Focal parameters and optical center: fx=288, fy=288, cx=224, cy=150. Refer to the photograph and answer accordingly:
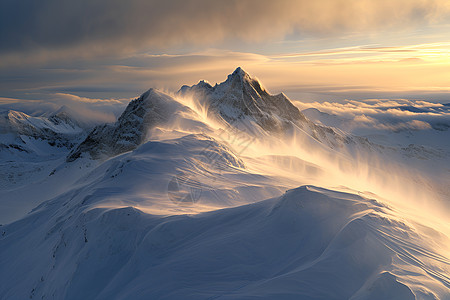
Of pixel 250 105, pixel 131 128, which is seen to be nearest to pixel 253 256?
pixel 131 128

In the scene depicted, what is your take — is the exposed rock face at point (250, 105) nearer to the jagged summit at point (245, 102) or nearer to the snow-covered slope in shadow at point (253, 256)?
the jagged summit at point (245, 102)

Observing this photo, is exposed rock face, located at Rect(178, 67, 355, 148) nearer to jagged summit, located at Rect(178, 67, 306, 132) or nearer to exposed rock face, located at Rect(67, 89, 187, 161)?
jagged summit, located at Rect(178, 67, 306, 132)

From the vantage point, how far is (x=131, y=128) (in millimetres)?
95750

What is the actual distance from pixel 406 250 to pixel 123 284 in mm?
13722

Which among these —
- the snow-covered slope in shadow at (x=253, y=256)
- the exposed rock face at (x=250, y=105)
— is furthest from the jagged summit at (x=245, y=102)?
the snow-covered slope in shadow at (x=253, y=256)

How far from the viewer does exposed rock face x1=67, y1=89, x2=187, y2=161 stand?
303ft

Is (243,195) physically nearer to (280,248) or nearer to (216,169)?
(216,169)

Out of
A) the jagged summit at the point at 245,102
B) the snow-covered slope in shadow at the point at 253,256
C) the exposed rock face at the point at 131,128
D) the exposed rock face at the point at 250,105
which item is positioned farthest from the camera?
the jagged summit at the point at 245,102

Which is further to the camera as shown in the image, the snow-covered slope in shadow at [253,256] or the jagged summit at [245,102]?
the jagged summit at [245,102]

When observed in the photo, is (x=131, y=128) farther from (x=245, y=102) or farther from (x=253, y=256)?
(x=253, y=256)

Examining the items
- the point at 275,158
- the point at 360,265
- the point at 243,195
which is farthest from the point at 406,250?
the point at 275,158

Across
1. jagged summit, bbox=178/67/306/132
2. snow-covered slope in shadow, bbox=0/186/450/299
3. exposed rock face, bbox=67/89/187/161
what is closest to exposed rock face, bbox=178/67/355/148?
jagged summit, bbox=178/67/306/132

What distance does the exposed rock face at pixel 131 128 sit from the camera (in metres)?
92.2

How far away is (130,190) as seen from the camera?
1064 inches
